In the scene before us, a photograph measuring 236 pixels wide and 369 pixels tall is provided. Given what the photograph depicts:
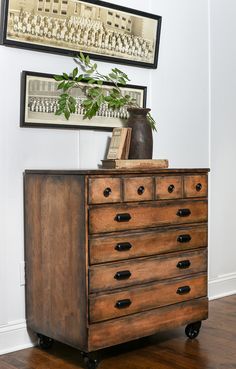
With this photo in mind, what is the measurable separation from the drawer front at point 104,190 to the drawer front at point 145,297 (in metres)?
0.50

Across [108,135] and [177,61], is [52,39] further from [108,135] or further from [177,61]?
[177,61]

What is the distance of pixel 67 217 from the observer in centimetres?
324

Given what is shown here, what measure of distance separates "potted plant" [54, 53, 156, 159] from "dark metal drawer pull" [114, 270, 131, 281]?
75 cm

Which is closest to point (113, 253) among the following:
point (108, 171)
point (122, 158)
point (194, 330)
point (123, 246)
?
point (123, 246)

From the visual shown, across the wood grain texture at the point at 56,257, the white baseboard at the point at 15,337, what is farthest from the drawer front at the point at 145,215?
the white baseboard at the point at 15,337

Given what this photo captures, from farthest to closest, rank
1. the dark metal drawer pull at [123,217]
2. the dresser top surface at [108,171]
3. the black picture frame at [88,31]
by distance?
the black picture frame at [88,31] < the dark metal drawer pull at [123,217] < the dresser top surface at [108,171]

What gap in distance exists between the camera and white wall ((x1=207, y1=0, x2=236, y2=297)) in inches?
191

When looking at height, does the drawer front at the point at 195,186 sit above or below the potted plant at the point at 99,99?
below

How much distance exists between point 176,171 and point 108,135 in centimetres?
67

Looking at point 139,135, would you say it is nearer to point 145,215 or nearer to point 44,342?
point 145,215

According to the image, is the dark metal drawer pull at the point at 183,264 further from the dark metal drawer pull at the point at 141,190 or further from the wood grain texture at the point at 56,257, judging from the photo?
the wood grain texture at the point at 56,257

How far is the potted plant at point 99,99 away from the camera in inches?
144

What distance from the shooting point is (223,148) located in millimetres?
4957

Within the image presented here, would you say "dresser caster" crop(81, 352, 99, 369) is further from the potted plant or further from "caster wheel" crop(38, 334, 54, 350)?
the potted plant
